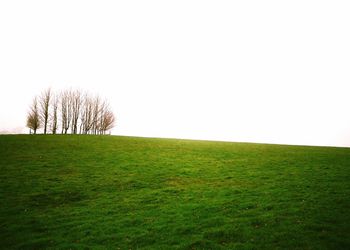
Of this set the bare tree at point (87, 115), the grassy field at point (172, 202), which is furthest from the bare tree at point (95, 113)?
the grassy field at point (172, 202)

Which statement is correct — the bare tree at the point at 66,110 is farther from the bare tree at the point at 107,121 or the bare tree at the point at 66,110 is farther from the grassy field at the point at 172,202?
the grassy field at the point at 172,202

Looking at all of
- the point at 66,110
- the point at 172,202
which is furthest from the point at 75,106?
the point at 172,202

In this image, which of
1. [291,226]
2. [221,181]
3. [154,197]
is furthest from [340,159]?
[154,197]

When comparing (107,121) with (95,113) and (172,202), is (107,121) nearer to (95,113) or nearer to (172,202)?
(95,113)

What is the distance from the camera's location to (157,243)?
12555 millimetres

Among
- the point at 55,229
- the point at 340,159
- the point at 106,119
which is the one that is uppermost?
Result: the point at 106,119

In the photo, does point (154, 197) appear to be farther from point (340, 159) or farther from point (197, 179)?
point (340, 159)

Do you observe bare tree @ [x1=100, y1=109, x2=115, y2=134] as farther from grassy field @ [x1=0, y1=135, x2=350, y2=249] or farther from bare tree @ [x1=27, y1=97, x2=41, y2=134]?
grassy field @ [x1=0, y1=135, x2=350, y2=249]

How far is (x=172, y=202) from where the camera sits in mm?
18422

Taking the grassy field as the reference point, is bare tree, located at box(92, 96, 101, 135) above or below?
above

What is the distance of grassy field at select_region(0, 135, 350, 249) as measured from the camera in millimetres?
12836

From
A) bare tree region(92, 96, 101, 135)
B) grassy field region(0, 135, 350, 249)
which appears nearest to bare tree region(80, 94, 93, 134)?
bare tree region(92, 96, 101, 135)

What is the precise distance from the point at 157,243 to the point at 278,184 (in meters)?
13.9

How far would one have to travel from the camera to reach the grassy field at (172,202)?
12836mm
